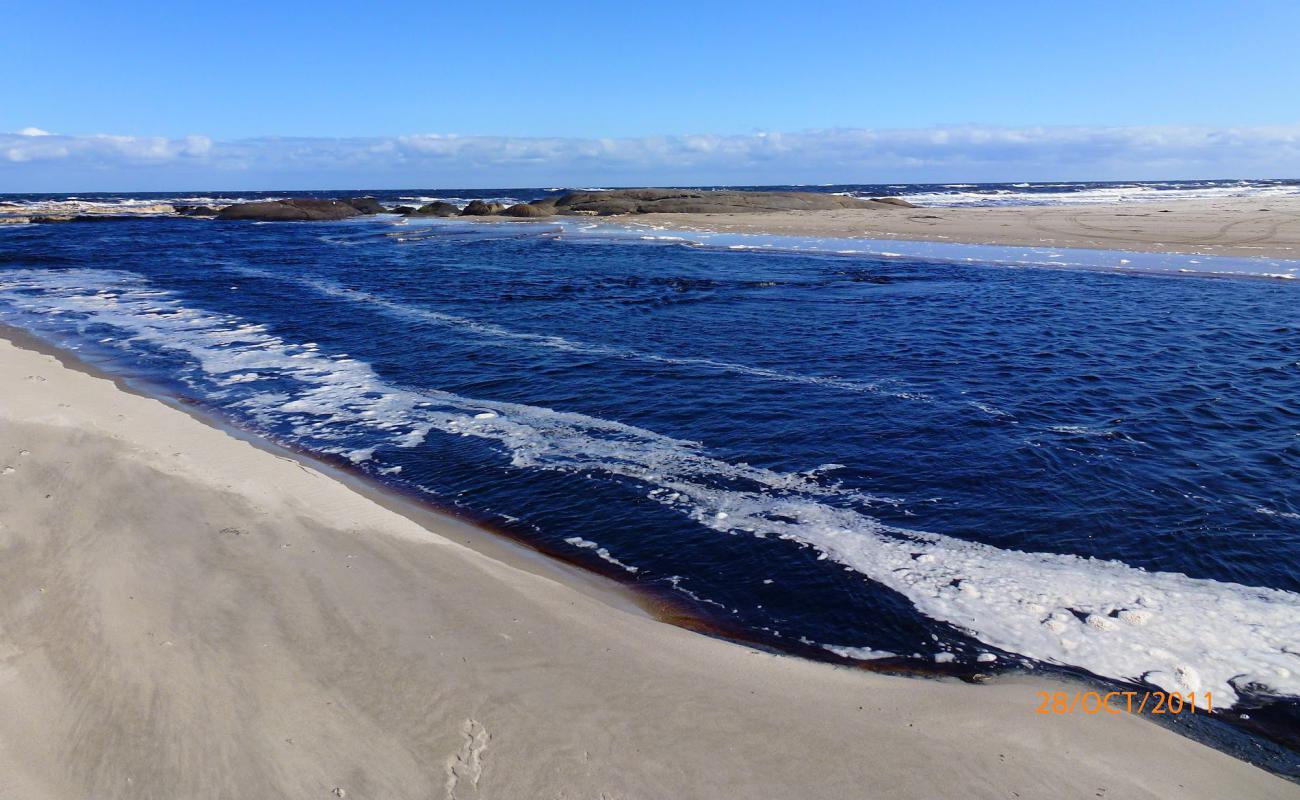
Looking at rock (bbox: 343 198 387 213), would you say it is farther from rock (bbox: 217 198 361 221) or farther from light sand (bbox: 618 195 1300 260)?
light sand (bbox: 618 195 1300 260)

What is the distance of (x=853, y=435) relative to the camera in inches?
408

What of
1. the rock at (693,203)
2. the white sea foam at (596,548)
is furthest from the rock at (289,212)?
the white sea foam at (596,548)

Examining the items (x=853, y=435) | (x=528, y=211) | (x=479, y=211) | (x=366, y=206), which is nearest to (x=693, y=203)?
(x=528, y=211)

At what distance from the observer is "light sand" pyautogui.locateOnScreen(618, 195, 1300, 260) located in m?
31.7

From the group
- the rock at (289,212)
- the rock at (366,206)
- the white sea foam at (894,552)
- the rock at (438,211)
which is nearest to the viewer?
the white sea foam at (894,552)

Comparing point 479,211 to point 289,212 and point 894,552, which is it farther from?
point 894,552

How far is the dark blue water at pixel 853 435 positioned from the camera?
244 inches

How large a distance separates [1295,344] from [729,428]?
42.6 ft

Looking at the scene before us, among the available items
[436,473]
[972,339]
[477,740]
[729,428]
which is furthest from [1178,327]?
[477,740]

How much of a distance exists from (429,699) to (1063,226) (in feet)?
146

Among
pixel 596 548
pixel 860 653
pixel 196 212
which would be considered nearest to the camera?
pixel 860 653

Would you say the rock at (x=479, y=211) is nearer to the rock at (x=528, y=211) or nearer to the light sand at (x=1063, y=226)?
the rock at (x=528, y=211)

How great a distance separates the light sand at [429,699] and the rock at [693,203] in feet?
172

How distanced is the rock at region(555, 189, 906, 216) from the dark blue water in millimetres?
35266
